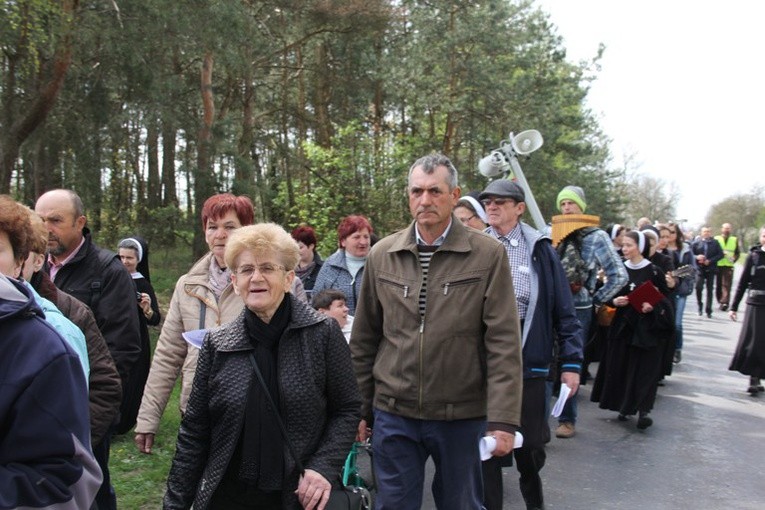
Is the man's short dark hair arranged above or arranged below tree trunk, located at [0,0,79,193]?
below

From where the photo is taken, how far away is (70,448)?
186 cm

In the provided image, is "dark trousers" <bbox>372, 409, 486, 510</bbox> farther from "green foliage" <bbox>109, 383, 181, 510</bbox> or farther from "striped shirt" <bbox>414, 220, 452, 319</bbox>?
"green foliage" <bbox>109, 383, 181, 510</bbox>

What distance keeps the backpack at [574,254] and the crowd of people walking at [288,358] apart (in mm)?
2203

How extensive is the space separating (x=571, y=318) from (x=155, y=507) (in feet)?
9.99

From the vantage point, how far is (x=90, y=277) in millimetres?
3969

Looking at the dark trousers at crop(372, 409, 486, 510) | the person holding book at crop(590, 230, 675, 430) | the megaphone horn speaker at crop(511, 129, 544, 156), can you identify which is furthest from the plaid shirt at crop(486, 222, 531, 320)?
the megaphone horn speaker at crop(511, 129, 544, 156)

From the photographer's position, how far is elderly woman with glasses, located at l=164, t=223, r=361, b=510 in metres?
2.77

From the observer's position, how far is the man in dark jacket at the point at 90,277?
12.8 feet

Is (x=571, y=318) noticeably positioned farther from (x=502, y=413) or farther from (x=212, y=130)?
(x=212, y=130)

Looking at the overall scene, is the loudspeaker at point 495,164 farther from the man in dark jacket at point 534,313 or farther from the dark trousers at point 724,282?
the dark trousers at point 724,282

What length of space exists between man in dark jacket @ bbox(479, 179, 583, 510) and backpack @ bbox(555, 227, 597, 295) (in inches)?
83.9

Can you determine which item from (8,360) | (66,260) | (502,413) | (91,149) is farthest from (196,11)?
(8,360)

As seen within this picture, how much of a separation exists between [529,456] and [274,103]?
20643 mm

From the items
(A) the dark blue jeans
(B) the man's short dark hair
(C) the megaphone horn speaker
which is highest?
(C) the megaphone horn speaker
